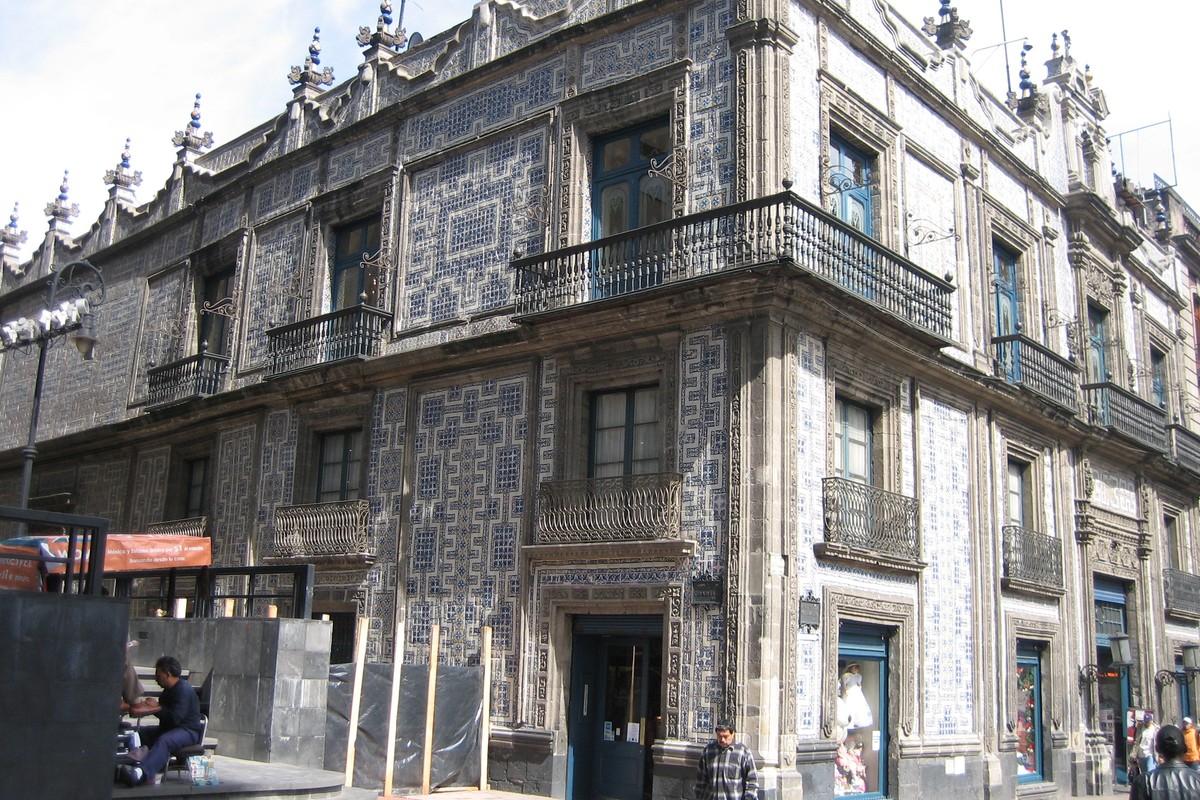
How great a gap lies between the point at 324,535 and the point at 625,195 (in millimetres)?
7494

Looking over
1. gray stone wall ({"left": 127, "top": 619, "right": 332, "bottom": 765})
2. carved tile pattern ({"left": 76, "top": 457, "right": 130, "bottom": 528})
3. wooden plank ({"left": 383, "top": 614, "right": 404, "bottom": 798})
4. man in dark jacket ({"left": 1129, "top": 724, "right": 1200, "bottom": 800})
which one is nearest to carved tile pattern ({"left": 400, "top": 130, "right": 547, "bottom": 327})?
wooden plank ({"left": 383, "top": 614, "right": 404, "bottom": 798})

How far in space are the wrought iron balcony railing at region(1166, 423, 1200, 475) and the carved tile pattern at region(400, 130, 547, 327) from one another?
15.6 metres

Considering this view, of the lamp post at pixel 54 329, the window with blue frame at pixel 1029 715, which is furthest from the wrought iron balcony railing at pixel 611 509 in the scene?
the window with blue frame at pixel 1029 715

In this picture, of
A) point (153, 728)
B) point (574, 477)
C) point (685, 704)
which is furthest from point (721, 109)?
point (153, 728)

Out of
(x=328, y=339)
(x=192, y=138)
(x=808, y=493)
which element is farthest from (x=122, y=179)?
(x=808, y=493)

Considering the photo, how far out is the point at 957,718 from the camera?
1773 cm

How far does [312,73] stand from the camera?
24.8m

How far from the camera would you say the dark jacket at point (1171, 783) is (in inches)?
289

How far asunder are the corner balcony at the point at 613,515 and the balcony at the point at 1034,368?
25.5 feet

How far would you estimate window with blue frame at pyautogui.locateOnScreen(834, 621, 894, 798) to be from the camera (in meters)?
15.8

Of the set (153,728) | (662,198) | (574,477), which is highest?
(662,198)

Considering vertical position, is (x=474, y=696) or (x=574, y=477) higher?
(x=574, y=477)

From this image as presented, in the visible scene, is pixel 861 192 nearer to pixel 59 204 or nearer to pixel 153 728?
pixel 153 728

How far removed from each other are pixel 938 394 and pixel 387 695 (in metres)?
9.41
